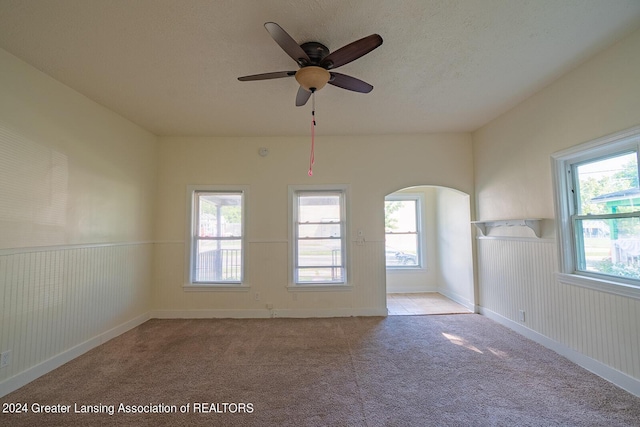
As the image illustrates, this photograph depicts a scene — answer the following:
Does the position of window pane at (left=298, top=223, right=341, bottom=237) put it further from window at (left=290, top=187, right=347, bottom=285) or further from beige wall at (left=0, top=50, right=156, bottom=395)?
beige wall at (left=0, top=50, right=156, bottom=395)

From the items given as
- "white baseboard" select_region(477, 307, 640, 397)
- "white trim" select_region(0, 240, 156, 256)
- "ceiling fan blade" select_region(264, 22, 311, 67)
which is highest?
"ceiling fan blade" select_region(264, 22, 311, 67)

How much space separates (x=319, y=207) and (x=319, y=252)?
27.8 inches

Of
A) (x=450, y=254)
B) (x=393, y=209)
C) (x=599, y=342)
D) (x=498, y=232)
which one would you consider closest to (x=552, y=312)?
(x=599, y=342)

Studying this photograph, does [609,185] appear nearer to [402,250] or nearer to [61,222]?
[402,250]

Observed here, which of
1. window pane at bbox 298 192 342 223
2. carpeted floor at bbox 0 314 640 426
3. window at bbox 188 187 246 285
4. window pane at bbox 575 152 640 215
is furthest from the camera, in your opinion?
window pane at bbox 298 192 342 223

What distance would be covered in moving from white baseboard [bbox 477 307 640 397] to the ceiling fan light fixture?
3.37m

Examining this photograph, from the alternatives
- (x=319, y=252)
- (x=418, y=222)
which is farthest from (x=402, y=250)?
(x=319, y=252)

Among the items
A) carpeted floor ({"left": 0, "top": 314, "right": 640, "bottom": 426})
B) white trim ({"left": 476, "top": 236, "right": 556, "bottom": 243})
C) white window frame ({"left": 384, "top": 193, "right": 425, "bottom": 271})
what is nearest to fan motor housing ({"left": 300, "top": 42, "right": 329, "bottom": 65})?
carpeted floor ({"left": 0, "top": 314, "right": 640, "bottom": 426})

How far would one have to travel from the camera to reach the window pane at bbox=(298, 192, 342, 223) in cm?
436

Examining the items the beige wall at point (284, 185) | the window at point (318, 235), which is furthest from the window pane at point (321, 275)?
the beige wall at point (284, 185)

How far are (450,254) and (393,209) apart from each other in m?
→ 1.47

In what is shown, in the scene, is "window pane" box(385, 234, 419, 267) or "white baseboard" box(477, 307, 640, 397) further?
"window pane" box(385, 234, 419, 267)

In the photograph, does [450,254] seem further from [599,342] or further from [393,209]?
[599,342]

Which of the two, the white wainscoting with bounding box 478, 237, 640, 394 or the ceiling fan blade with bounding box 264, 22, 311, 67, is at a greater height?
the ceiling fan blade with bounding box 264, 22, 311, 67
